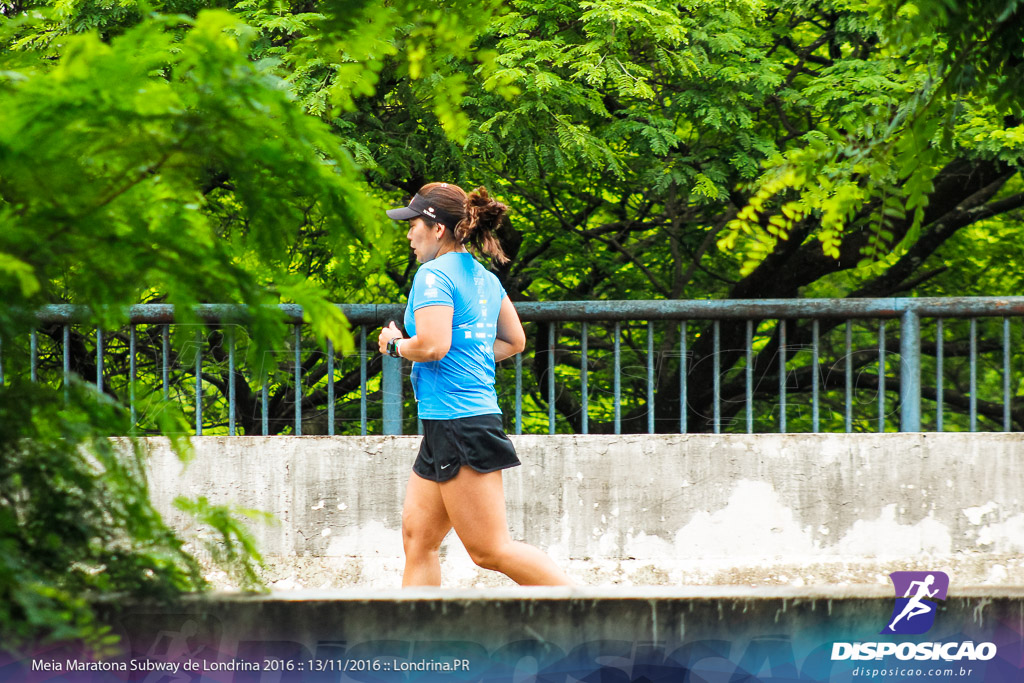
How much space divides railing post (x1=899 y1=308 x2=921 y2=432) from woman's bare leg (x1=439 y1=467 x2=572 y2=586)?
2471 millimetres

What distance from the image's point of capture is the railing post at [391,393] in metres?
4.79

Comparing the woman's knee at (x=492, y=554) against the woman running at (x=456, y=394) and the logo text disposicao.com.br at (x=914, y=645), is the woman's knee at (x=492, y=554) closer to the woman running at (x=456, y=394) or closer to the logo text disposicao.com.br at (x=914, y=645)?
the woman running at (x=456, y=394)

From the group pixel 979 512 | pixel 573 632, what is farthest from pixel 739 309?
pixel 573 632

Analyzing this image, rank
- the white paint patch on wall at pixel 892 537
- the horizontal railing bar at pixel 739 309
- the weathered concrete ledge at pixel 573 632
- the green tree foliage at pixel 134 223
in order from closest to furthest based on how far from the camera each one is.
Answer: the green tree foliage at pixel 134 223 → the weathered concrete ledge at pixel 573 632 → the white paint patch on wall at pixel 892 537 → the horizontal railing bar at pixel 739 309

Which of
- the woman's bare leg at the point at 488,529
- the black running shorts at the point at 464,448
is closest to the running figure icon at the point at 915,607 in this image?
the woman's bare leg at the point at 488,529

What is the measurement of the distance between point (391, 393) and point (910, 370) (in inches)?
108

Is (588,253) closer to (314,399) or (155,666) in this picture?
(314,399)

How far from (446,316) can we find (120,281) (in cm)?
156

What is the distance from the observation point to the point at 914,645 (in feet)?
6.13

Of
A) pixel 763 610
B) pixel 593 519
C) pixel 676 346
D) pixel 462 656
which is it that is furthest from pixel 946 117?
pixel 676 346

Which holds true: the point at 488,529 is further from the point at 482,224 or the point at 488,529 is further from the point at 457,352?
the point at 482,224

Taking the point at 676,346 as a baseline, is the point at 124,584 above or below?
below

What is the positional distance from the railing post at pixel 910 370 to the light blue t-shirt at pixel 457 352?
8.22 ft

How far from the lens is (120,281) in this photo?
1.80 meters
